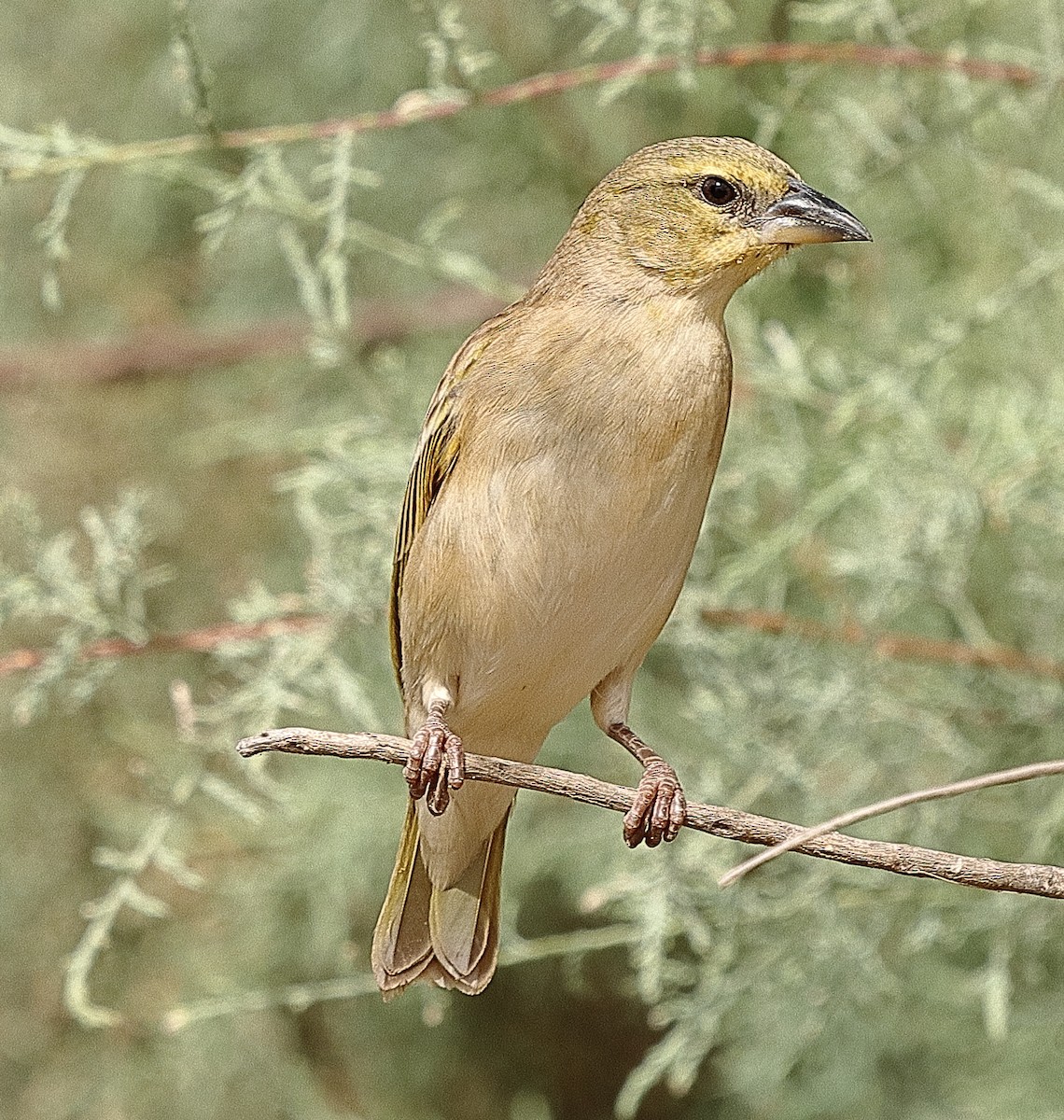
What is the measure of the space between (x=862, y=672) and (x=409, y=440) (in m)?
1.27

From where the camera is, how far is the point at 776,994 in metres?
4.66

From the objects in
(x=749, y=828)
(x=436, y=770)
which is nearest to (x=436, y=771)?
(x=436, y=770)

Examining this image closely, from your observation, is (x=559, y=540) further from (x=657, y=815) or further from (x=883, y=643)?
(x=883, y=643)

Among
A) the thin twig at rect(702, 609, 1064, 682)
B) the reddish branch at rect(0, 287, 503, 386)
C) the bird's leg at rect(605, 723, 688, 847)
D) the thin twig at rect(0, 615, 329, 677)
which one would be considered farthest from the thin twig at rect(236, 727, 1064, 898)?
the reddish branch at rect(0, 287, 503, 386)

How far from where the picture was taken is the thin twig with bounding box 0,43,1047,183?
380 centimetres

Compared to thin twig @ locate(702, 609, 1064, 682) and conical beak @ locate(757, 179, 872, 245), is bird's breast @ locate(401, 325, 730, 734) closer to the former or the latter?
conical beak @ locate(757, 179, 872, 245)

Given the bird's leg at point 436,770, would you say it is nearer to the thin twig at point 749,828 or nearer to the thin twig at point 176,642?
the thin twig at point 749,828

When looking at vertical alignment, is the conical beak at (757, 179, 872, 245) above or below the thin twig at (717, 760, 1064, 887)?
above

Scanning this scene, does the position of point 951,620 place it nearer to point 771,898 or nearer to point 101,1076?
point 771,898

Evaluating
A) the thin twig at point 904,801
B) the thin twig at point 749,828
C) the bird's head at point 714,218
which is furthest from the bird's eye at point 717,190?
the thin twig at point 904,801

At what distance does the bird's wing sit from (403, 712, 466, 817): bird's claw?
1.32 feet

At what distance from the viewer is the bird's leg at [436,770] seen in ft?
8.68

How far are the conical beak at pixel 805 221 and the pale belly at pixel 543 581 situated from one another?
0.34 metres

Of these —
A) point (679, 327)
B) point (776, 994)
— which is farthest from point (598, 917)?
point (679, 327)
